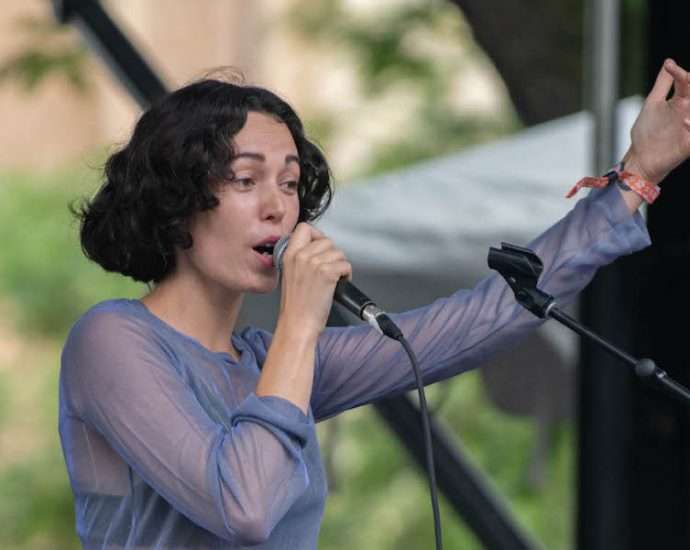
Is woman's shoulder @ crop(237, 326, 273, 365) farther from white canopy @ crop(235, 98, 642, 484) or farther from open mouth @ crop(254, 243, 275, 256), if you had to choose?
white canopy @ crop(235, 98, 642, 484)

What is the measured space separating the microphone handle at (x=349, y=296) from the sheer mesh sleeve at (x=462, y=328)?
31 cm

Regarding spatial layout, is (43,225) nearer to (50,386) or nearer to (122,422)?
(50,386)

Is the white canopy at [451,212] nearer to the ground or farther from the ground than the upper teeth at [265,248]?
farther from the ground

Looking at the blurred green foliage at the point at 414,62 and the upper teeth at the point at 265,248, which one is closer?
the upper teeth at the point at 265,248

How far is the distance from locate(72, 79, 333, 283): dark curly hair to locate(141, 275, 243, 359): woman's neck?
44 mm

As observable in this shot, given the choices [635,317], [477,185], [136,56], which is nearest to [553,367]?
[477,185]

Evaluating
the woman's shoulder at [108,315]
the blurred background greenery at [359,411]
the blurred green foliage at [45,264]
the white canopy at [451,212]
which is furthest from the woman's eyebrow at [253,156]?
the blurred green foliage at [45,264]

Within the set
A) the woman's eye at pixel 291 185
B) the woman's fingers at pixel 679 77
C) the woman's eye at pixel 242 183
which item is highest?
the woman's eye at pixel 242 183

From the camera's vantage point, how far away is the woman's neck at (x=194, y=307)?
224 cm

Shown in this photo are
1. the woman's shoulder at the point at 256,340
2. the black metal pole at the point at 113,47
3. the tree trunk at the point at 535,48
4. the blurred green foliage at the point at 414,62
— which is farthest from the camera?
the blurred green foliage at the point at 414,62

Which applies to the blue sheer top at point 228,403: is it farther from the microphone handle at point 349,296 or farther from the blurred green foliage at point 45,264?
the blurred green foliage at point 45,264

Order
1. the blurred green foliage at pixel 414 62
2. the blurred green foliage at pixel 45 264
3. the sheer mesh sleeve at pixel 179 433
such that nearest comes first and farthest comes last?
the sheer mesh sleeve at pixel 179 433
the blurred green foliage at pixel 414 62
the blurred green foliage at pixel 45 264

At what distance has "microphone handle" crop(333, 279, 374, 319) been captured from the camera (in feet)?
6.76

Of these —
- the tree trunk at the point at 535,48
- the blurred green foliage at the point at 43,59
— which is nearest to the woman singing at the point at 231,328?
the tree trunk at the point at 535,48
